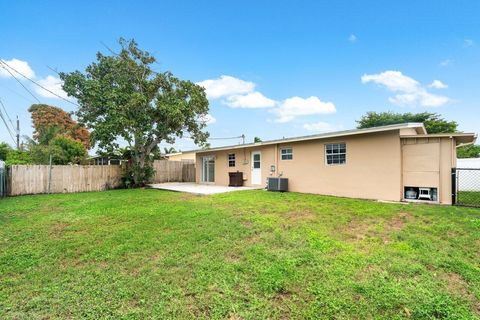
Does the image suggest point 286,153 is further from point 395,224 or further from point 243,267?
point 243,267

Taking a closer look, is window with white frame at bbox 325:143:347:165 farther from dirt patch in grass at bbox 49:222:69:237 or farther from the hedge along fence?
the hedge along fence

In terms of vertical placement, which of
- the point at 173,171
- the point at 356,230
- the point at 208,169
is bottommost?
the point at 356,230

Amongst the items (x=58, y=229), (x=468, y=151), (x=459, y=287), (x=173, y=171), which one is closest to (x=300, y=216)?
(x=459, y=287)

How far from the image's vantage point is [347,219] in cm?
567

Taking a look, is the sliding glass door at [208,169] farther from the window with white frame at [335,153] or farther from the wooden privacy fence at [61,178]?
the window with white frame at [335,153]

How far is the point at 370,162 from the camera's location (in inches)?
345

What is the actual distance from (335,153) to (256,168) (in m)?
4.51

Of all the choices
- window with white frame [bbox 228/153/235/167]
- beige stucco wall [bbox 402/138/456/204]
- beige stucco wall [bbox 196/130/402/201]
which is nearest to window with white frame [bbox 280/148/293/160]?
beige stucco wall [bbox 196/130/402/201]

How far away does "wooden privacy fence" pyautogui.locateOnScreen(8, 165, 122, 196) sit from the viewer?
36.2 ft

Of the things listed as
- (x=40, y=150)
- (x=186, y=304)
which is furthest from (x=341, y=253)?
(x=40, y=150)

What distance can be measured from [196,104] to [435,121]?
2316cm

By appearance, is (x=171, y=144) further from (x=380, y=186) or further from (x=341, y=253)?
(x=341, y=253)

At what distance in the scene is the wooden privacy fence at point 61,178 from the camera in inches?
435

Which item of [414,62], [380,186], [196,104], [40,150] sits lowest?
[380,186]
